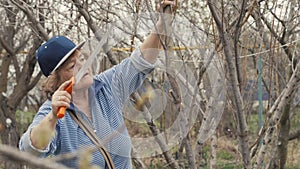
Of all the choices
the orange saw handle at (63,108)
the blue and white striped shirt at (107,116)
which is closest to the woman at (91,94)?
the blue and white striped shirt at (107,116)

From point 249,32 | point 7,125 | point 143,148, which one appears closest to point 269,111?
point 143,148

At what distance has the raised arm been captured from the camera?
2.13 metres

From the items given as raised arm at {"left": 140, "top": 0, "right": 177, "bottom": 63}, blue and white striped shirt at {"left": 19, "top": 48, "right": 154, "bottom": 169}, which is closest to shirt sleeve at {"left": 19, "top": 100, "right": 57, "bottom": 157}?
blue and white striped shirt at {"left": 19, "top": 48, "right": 154, "bottom": 169}

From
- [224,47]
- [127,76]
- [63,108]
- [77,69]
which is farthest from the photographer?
[127,76]

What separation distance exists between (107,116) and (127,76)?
21cm

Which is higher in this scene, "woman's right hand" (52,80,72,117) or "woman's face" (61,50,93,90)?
"woman's face" (61,50,93,90)

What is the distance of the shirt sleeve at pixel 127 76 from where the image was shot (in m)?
2.36

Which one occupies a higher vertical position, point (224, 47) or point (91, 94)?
point (224, 47)

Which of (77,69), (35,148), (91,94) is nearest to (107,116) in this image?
(91,94)

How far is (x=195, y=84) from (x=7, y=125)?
4.42 meters

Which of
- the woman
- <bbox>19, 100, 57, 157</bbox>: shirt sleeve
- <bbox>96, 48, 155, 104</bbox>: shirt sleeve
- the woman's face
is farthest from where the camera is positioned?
<bbox>96, 48, 155, 104</bbox>: shirt sleeve

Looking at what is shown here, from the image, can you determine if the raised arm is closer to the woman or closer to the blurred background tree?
the woman

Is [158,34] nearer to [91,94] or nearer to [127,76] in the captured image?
[127,76]

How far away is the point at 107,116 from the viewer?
2.25 meters
